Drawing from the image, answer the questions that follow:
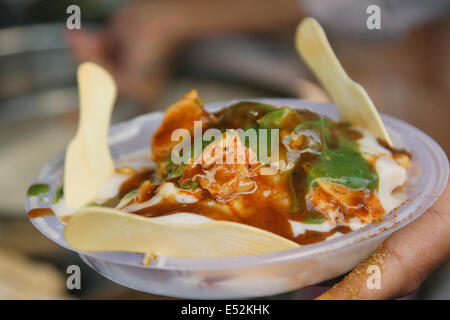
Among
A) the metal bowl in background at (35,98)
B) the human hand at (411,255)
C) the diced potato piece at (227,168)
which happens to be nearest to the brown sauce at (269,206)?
the diced potato piece at (227,168)

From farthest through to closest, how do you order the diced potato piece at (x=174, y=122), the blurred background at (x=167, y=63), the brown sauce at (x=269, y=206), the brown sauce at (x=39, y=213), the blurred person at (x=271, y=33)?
the blurred person at (x=271, y=33), the blurred background at (x=167, y=63), the diced potato piece at (x=174, y=122), the brown sauce at (x=39, y=213), the brown sauce at (x=269, y=206)

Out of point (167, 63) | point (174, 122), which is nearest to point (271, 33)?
point (167, 63)

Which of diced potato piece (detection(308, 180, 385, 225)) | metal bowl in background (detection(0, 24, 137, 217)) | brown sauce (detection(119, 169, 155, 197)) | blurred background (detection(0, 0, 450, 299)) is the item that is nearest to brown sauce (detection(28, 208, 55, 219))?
brown sauce (detection(119, 169, 155, 197))

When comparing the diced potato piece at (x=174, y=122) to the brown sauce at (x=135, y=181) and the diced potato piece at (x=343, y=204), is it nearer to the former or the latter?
the brown sauce at (x=135, y=181)

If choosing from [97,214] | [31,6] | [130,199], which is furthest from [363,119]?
[31,6]

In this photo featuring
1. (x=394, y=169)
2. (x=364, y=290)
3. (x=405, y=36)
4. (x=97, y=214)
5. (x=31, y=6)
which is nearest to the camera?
(x=97, y=214)
